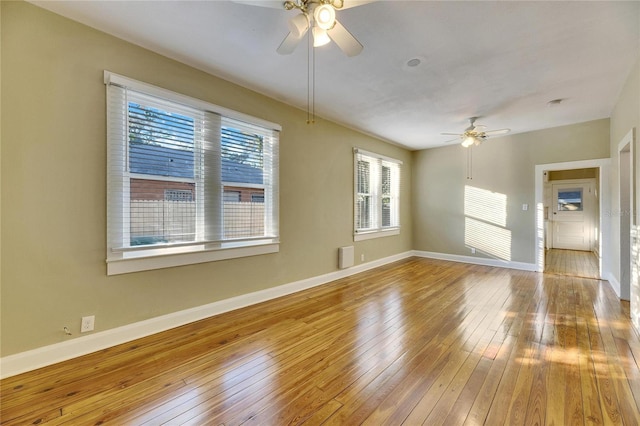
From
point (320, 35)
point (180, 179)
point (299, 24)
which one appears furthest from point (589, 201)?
point (180, 179)

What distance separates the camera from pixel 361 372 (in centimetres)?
204

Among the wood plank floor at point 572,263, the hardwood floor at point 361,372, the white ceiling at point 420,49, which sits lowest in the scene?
the hardwood floor at point 361,372

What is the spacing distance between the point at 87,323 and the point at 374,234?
15.0ft

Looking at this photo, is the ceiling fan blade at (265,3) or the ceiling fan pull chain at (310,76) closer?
the ceiling fan blade at (265,3)

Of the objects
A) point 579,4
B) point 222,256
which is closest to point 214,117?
point 222,256

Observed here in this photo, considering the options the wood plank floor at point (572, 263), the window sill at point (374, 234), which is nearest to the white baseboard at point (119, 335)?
the window sill at point (374, 234)

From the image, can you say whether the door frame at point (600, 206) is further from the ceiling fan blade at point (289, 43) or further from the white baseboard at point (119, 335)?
the ceiling fan blade at point (289, 43)

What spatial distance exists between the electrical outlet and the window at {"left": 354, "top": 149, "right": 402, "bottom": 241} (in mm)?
3856

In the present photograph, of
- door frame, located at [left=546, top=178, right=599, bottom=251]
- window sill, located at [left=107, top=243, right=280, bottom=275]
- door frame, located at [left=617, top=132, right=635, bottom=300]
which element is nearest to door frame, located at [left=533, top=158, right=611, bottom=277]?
door frame, located at [left=617, top=132, right=635, bottom=300]

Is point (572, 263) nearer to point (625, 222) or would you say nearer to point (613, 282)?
point (613, 282)

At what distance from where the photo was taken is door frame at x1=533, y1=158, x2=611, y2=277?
447cm

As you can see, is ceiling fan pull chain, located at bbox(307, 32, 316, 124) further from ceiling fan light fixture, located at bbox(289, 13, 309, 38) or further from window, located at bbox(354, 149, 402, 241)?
window, located at bbox(354, 149, 402, 241)

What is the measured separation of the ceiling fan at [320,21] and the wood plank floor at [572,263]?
5.78 meters

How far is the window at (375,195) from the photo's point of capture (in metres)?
5.32
